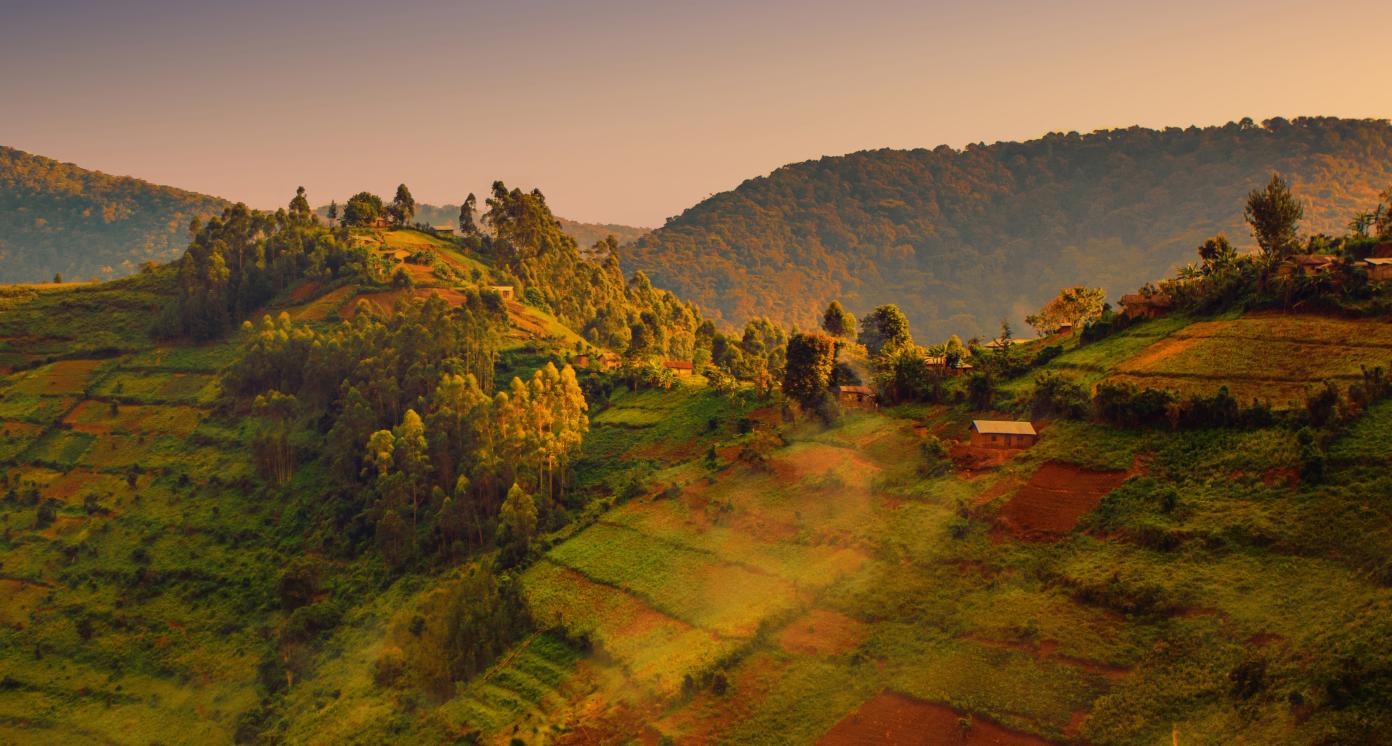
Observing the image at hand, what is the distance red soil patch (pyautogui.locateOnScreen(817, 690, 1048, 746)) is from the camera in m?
26.4

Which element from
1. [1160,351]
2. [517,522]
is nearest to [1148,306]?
[1160,351]

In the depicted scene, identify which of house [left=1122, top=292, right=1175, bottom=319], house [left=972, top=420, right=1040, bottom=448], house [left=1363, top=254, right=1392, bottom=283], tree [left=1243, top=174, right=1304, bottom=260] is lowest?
house [left=972, top=420, right=1040, bottom=448]

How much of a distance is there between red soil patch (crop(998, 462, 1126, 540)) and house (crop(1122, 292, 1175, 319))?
16.9 meters

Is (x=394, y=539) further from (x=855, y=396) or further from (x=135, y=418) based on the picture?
(x=135, y=418)

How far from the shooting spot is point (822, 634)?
32.7 meters

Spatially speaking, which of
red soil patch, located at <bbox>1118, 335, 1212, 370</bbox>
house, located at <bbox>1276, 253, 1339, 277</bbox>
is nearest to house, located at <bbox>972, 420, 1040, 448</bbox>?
red soil patch, located at <bbox>1118, 335, 1212, 370</bbox>

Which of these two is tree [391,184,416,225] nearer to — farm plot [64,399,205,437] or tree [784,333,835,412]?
farm plot [64,399,205,437]

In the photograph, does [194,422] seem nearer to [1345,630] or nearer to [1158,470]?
[1158,470]

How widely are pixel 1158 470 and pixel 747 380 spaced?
37.7 metres

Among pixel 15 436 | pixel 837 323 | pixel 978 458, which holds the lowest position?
pixel 15 436

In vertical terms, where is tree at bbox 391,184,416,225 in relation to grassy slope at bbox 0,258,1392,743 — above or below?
above

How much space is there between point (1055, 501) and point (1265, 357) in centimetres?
1248

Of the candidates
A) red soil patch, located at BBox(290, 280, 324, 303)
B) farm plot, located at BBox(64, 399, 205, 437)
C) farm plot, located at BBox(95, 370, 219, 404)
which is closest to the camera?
farm plot, located at BBox(64, 399, 205, 437)

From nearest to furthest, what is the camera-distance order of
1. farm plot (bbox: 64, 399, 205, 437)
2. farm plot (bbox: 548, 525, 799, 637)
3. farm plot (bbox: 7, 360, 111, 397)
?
farm plot (bbox: 548, 525, 799, 637)
farm plot (bbox: 64, 399, 205, 437)
farm plot (bbox: 7, 360, 111, 397)
